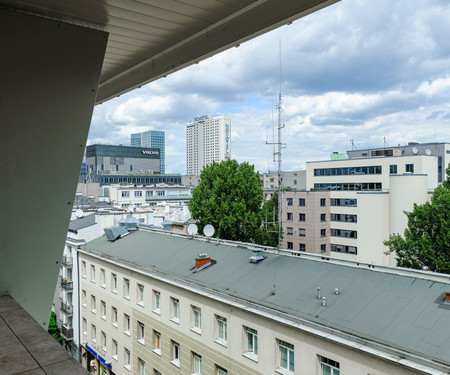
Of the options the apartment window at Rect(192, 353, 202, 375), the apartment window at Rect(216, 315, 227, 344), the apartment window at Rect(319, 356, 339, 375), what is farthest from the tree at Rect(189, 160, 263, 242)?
the apartment window at Rect(319, 356, 339, 375)

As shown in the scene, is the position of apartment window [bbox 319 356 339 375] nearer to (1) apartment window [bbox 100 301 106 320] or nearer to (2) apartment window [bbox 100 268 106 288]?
(2) apartment window [bbox 100 268 106 288]

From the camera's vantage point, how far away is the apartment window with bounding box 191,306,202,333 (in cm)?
1272

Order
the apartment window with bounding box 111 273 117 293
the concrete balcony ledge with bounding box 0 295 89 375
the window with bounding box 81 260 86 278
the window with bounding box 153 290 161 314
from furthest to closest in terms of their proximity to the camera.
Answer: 1. the window with bounding box 81 260 86 278
2. the apartment window with bounding box 111 273 117 293
3. the window with bounding box 153 290 161 314
4. the concrete balcony ledge with bounding box 0 295 89 375

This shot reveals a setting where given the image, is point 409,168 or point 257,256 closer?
point 257,256

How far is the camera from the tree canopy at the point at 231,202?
78.3ft

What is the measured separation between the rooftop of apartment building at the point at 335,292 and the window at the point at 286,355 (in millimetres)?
747

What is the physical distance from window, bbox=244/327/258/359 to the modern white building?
112 metres

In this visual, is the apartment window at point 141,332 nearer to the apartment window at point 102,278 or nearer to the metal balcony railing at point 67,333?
the apartment window at point 102,278

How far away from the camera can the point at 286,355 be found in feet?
32.6

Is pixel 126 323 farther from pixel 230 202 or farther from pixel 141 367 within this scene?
pixel 230 202

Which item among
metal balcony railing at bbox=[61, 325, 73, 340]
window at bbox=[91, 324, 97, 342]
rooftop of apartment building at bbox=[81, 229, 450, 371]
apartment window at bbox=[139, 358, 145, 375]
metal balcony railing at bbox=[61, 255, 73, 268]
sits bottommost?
metal balcony railing at bbox=[61, 325, 73, 340]

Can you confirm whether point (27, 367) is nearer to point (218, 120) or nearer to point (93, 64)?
point (93, 64)

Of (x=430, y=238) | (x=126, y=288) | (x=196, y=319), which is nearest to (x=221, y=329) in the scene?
(x=196, y=319)

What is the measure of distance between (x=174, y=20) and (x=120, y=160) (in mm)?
102403
